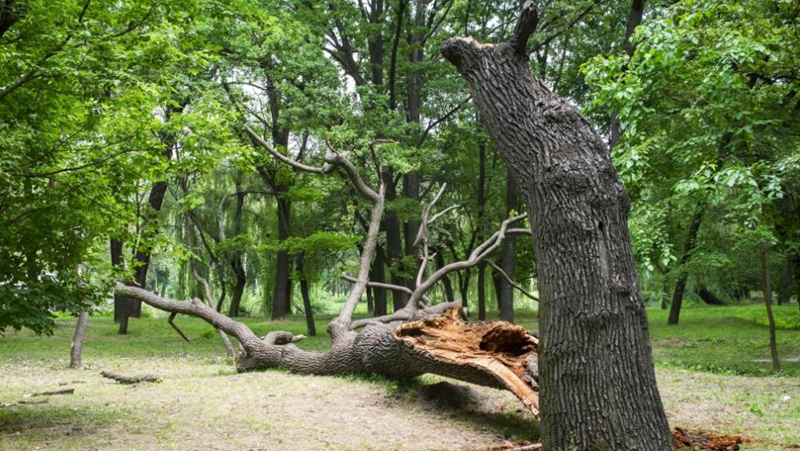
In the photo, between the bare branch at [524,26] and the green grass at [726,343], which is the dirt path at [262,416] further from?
the green grass at [726,343]

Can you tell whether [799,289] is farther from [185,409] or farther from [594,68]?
[185,409]

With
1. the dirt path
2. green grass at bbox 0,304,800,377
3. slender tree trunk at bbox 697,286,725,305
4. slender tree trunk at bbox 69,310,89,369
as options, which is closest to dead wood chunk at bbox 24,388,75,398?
the dirt path

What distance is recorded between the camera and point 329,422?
6.91 metres

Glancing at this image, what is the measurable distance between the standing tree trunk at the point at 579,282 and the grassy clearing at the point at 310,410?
6.27 feet

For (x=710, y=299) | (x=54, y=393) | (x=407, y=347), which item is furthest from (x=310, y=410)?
(x=710, y=299)

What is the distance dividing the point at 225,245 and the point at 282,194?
6.37ft

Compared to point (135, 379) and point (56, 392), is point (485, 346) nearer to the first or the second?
point (135, 379)

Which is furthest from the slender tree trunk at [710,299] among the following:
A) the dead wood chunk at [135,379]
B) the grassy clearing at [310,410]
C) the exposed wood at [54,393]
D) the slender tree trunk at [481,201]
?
the exposed wood at [54,393]

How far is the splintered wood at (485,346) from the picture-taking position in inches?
265

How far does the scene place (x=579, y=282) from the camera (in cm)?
428

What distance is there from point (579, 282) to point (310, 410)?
163 inches

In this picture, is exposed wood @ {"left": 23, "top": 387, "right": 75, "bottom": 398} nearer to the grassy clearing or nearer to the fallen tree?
the grassy clearing

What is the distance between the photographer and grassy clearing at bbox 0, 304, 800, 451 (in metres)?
6.10

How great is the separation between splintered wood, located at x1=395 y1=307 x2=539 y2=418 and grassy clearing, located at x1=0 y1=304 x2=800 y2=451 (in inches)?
21.3
